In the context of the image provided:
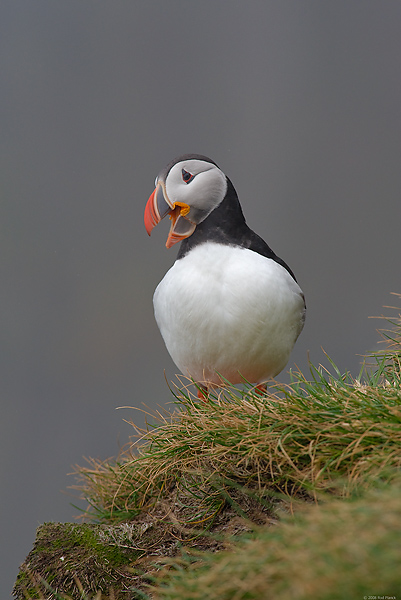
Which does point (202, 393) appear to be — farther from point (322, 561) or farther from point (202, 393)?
point (322, 561)

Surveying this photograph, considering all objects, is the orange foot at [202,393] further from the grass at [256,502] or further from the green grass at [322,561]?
the green grass at [322,561]

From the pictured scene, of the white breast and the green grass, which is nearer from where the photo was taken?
the green grass

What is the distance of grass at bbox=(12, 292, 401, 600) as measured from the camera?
3.45ft

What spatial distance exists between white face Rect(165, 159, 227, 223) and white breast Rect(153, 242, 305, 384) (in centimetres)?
16

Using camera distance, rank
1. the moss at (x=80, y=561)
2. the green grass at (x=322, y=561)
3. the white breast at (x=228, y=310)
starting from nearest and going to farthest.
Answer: the green grass at (x=322, y=561)
the moss at (x=80, y=561)
the white breast at (x=228, y=310)

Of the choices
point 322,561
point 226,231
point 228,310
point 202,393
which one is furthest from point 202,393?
point 322,561

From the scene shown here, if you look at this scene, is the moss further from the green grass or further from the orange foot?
the green grass

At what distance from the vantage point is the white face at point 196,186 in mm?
2543

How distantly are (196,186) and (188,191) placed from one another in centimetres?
4

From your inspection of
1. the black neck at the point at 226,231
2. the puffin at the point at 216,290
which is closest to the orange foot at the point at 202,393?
the puffin at the point at 216,290

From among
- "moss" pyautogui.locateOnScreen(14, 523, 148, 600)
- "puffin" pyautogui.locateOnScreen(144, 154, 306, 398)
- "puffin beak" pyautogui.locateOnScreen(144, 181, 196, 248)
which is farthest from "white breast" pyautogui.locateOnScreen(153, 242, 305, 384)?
"moss" pyautogui.locateOnScreen(14, 523, 148, 600)

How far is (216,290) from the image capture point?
2.43 meters

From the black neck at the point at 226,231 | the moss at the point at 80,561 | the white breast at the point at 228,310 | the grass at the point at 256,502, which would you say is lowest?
the moss at the point at 80,561

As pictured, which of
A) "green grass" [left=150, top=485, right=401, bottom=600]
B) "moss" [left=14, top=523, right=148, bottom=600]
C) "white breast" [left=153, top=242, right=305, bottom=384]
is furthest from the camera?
"white breast" [left=153, top=242, right=305, bottom=384]
